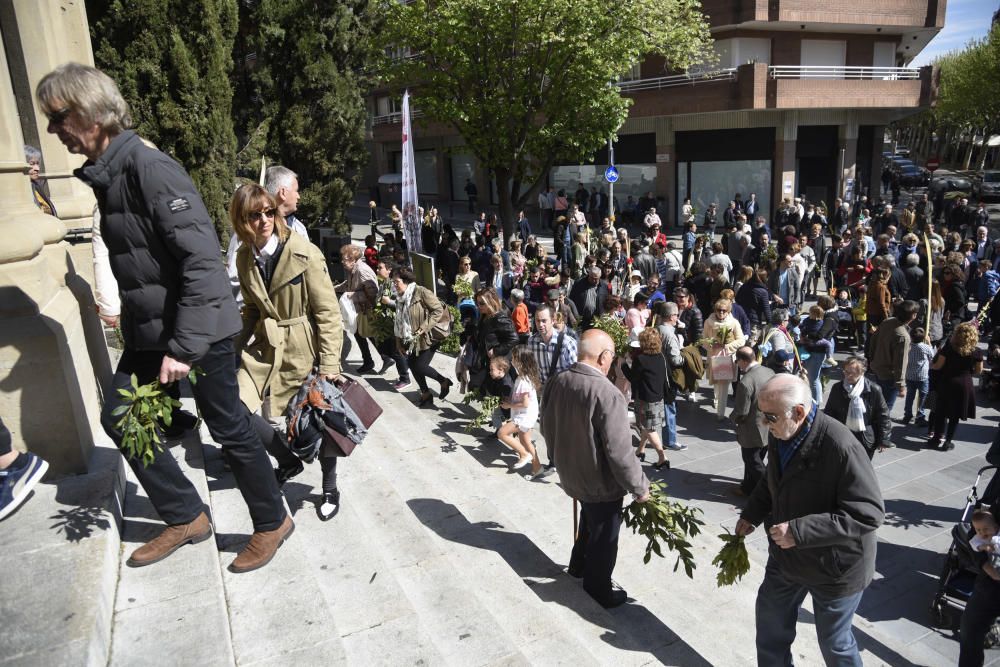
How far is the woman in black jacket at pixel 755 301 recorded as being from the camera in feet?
35.8

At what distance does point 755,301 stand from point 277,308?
28.2 feet

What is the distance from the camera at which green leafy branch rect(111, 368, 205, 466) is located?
127 inches

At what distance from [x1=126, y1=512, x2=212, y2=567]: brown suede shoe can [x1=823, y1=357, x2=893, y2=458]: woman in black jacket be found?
604 centimetres

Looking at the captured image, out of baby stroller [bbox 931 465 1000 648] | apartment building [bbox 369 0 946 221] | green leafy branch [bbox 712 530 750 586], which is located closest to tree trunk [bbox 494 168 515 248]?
apartment building [bbox 369 0 946 221]

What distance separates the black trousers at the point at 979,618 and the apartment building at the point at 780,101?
22.4 m

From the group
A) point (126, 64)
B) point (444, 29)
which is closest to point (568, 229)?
point (444, 29)

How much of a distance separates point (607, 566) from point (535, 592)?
A: 510mm

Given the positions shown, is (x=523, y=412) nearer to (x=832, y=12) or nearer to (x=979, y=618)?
(x=979, y=618)

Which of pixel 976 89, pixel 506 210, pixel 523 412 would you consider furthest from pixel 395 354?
pixel 976 89

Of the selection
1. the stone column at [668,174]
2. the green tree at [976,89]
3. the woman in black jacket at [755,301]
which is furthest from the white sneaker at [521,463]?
the green tree at [976,89]

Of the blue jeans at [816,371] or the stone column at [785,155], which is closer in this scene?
the blue jeans at [816,371]

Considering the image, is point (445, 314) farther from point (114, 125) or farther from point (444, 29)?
point (444, 29)

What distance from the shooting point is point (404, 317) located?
856 cm

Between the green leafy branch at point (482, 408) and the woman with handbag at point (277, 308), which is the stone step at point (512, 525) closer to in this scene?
the green leafy branch at point (482, 408)
